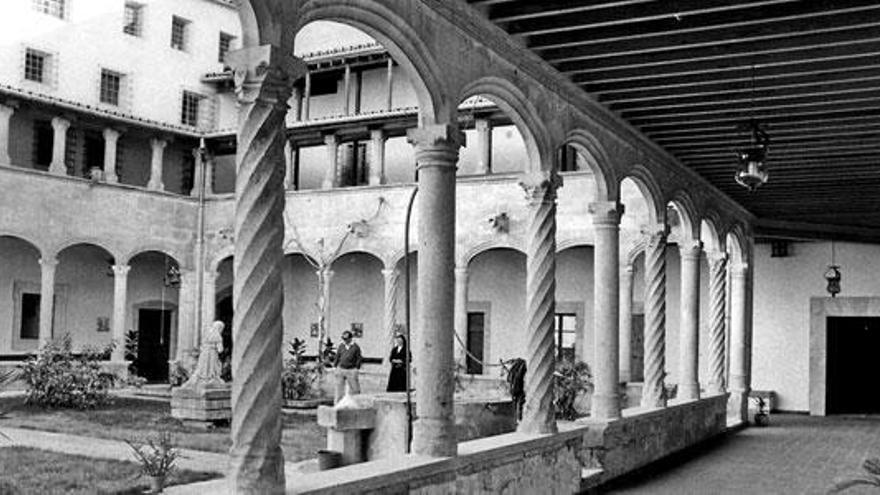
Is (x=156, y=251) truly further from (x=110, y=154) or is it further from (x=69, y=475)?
(x=69, y=475)

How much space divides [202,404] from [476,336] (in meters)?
9.60

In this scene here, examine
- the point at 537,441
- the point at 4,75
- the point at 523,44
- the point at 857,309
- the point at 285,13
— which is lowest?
the point at 537,441

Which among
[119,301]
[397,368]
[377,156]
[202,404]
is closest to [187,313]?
[119,301]

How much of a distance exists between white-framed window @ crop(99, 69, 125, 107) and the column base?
2096 cm

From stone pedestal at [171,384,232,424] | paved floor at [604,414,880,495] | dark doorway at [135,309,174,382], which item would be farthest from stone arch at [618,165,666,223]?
dark doorway at [135,309,174,382]

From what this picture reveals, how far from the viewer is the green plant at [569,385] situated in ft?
47.1

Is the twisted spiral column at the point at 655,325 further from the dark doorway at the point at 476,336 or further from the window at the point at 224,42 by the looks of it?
the window at the point at 224,42

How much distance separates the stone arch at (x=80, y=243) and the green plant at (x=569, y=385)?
35.4 ft

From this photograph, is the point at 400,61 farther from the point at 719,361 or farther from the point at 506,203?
the point at 506,203

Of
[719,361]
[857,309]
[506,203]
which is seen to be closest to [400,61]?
[719,361]

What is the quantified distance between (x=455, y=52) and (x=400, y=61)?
610 millimetres

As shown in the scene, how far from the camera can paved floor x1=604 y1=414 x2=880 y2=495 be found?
997 centimetres

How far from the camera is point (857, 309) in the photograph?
19422 mm

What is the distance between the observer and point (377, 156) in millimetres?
22641
